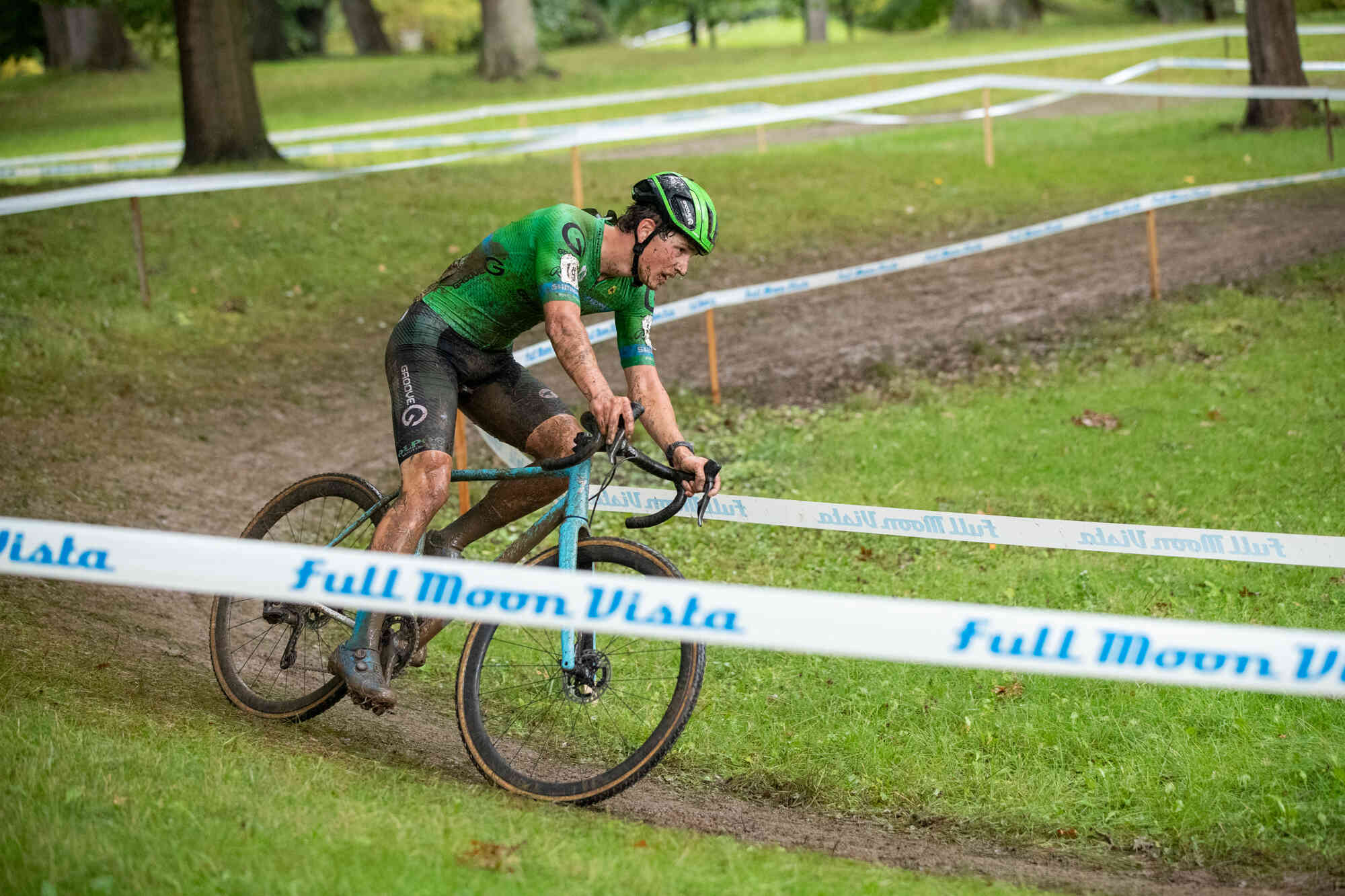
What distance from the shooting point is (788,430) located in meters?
9.65

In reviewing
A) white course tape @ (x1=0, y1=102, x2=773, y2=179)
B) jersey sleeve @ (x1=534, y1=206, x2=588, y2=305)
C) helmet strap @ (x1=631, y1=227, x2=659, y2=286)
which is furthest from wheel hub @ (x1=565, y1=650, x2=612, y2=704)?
white course tape @ (x1=0, y1=102, x2=773, y2=179)

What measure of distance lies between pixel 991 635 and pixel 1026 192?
14.9 m

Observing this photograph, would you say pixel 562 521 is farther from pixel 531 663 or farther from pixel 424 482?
pixel 531 663

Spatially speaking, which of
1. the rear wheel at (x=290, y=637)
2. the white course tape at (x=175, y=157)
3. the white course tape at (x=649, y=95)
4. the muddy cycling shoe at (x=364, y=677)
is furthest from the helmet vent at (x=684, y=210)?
the white course tape at (x=649, y=95)

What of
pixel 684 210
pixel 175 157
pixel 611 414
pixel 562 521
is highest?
pixel 684 210

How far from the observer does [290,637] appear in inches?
216

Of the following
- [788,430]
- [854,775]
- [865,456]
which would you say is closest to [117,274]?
[788,430]

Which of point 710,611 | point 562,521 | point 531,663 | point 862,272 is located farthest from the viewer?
point 862,272

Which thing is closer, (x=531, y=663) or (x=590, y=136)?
(x=531, y=663)

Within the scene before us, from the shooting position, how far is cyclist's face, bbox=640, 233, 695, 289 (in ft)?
15.5

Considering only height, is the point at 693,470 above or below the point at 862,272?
above

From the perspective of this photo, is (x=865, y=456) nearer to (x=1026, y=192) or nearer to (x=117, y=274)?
(x=117, y=274)

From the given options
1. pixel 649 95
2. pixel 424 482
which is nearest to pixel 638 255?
pixel 424 482

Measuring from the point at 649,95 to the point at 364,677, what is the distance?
2384cm
